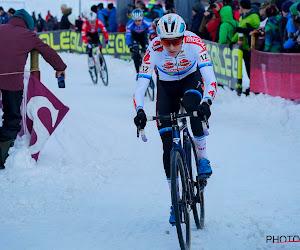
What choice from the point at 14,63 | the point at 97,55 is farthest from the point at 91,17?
the point at 14,63

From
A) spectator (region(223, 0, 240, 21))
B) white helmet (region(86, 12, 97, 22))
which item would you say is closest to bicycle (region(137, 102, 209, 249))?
spectator (region(223, 0, 240, 21))

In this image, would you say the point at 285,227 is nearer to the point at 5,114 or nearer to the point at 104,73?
the point at 5,114

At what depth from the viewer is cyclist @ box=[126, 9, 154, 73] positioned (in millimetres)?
14281

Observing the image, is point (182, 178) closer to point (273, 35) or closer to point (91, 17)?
point (273, 35)

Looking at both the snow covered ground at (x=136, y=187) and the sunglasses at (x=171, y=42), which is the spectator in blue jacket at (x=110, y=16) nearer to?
the snow covered ground at (x=136, y=187)

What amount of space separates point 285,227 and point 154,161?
332 cm

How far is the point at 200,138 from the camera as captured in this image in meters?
5.38

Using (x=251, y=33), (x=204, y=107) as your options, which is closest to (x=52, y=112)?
(x=204, y=107)

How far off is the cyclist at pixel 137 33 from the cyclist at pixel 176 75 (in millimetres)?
8913

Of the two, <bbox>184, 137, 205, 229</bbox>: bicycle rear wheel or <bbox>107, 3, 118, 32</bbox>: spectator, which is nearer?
<bbox>184, 137, 205, 229</bbox>: bicycle rear wheel

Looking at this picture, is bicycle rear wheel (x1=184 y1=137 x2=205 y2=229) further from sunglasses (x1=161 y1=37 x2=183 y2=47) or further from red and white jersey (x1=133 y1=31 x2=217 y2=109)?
sunglasses (x1=161 y1=37 x2=183 y2=47)

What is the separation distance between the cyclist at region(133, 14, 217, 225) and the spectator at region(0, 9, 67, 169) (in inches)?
111

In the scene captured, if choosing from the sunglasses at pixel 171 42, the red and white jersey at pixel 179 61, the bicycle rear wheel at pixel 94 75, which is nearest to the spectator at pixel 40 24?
the bicycle rear wheel at pixel 94 75

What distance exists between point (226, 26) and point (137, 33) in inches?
91.6
